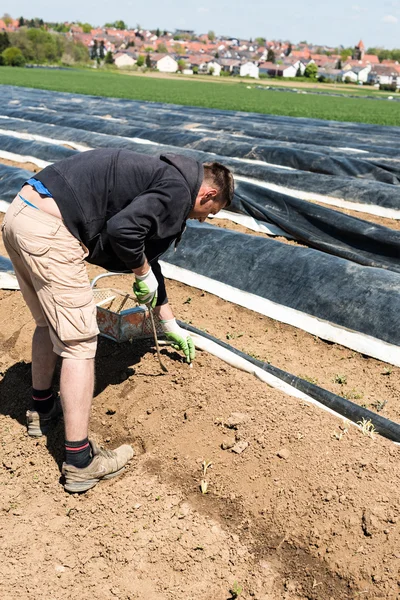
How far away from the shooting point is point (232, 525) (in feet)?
8.84

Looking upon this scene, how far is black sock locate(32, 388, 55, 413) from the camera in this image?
10.6 feet

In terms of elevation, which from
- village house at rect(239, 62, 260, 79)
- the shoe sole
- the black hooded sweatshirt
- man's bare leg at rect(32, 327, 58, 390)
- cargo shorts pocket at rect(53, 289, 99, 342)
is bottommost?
village house at rect(239, 62, 260, 79)

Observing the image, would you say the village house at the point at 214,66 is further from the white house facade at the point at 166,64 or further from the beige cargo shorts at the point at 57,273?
the beige cargo shorts at the point at 57,273

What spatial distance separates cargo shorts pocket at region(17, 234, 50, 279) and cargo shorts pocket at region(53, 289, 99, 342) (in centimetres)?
13

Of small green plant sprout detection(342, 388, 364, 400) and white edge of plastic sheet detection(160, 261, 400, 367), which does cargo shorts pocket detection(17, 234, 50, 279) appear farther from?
white edge of plastic sheet detection(160, 261, 400, 367)

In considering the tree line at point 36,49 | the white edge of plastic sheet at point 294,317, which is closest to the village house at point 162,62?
the tree line at point 36,49

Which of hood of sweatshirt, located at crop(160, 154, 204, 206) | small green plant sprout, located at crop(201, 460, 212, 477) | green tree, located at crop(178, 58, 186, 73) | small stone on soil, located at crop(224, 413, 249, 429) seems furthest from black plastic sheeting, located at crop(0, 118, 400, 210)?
green tree, located at crop(178, 58, 186, 73)

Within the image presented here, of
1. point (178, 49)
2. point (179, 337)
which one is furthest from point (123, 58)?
point (179, 337)

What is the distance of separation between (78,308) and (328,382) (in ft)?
6.43

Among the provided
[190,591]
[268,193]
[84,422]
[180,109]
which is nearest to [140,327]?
[84,422]

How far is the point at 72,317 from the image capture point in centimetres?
266

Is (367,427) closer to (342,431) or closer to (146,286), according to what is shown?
(342,431)

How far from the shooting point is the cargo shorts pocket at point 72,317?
8.71 ft

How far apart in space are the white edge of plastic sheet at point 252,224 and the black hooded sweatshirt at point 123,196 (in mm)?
3670
